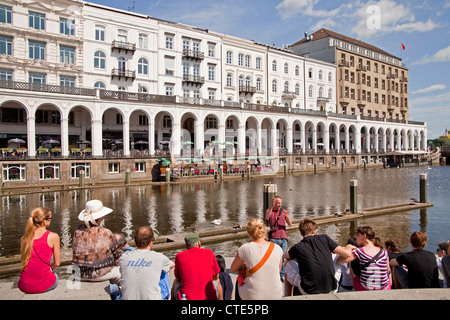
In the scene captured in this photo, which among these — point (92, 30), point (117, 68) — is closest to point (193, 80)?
point (117, 68)

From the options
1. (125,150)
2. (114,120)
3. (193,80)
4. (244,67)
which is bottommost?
(125,150)

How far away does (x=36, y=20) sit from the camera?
117 ft

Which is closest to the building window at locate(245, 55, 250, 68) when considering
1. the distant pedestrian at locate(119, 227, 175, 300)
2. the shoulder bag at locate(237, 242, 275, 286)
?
the shoulder bag at locate(237, 242, 275, 286)

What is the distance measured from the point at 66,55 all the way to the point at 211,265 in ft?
131

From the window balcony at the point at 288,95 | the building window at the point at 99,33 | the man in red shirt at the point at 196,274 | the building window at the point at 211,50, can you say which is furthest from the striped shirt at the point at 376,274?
the window balcony at the point at 288,95

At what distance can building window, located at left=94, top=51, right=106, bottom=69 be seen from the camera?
39.3m

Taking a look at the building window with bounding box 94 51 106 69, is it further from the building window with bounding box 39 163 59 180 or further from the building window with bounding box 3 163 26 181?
the building window with bounding box 3 163 26 181

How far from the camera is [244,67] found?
173 feet

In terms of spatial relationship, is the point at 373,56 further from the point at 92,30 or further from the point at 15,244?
the point at 15,244

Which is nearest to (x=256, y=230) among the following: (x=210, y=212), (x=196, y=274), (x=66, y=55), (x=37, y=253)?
(x=196, y=274)

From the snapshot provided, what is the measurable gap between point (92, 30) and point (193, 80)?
1397 cm

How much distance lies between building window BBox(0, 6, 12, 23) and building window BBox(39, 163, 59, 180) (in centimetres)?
1555

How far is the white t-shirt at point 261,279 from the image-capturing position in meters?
4.46

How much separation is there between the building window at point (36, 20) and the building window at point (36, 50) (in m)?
1.68
